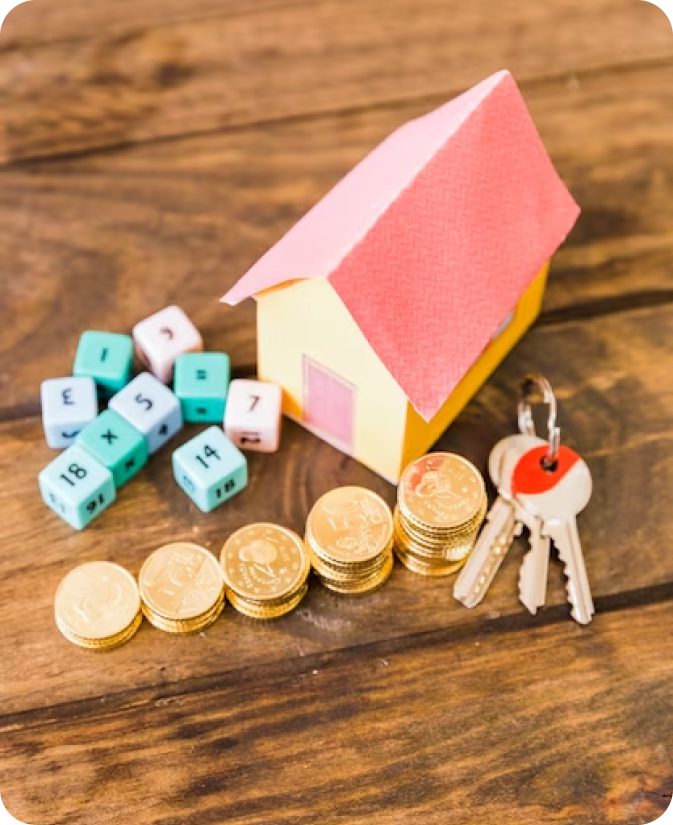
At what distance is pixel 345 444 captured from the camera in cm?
116

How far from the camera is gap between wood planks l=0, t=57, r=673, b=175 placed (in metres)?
1.37

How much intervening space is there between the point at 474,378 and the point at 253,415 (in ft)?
0.70

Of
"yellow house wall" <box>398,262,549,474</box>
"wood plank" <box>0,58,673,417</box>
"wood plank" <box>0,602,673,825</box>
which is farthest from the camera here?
"wood plank" <box>0,58,673,417</box>

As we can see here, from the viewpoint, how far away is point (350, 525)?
1.08m

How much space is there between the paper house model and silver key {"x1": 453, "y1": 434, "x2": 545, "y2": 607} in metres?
0.06

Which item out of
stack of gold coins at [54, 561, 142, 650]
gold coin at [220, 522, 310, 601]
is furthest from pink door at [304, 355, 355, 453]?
stack of gold coins at [54, 561, 142, 650]

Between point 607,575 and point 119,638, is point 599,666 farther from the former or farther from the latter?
point 119,638

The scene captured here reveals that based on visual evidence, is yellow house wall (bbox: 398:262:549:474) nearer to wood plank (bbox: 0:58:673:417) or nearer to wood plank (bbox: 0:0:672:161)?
wood plank (bbox: 0:58:673:417)

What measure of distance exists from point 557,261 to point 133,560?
534 mm

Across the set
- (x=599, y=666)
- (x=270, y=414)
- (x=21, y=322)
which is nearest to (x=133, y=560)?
(x=270, y=414)

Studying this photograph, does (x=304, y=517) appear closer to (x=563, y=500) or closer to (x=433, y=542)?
(x=433, y=542)

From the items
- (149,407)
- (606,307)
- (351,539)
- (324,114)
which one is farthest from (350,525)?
(324,114)

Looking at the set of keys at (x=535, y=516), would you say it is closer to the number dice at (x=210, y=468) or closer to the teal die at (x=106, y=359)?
the number dice at (x=210, y=468)

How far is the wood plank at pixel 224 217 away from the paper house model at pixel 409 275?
140 millimetres
